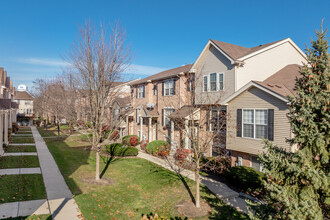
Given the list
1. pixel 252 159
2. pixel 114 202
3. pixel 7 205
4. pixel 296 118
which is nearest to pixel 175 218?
pixel 114 202

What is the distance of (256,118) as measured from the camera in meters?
14.1

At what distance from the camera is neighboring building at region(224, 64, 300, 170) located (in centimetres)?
1280

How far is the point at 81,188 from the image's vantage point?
38.3ft

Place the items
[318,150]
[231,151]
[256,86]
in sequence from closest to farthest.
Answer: [318,150]
[256,86]
[231,151]

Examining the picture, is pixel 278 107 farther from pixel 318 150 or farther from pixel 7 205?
pixel 7 205

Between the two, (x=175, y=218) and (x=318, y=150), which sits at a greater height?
(x=318, y=150)

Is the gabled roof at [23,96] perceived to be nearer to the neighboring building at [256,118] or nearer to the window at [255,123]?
the neighboring building at [256,118]

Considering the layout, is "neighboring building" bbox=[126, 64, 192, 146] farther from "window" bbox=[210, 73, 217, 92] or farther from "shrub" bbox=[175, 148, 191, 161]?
"shrub" bbox=[175, 148, 191, 161]

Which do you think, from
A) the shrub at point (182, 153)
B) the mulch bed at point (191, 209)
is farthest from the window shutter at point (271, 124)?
the mulch bed at point (191, 209)

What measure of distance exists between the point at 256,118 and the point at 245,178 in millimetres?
3895

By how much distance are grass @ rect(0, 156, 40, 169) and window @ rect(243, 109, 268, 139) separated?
556 inches

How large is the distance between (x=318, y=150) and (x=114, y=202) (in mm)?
8231

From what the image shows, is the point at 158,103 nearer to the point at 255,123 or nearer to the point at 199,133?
the point at 199,133

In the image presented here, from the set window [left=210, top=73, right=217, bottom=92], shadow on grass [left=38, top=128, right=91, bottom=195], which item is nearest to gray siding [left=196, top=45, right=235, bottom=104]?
window [left=210, top=73, right=217, bottom=92]
